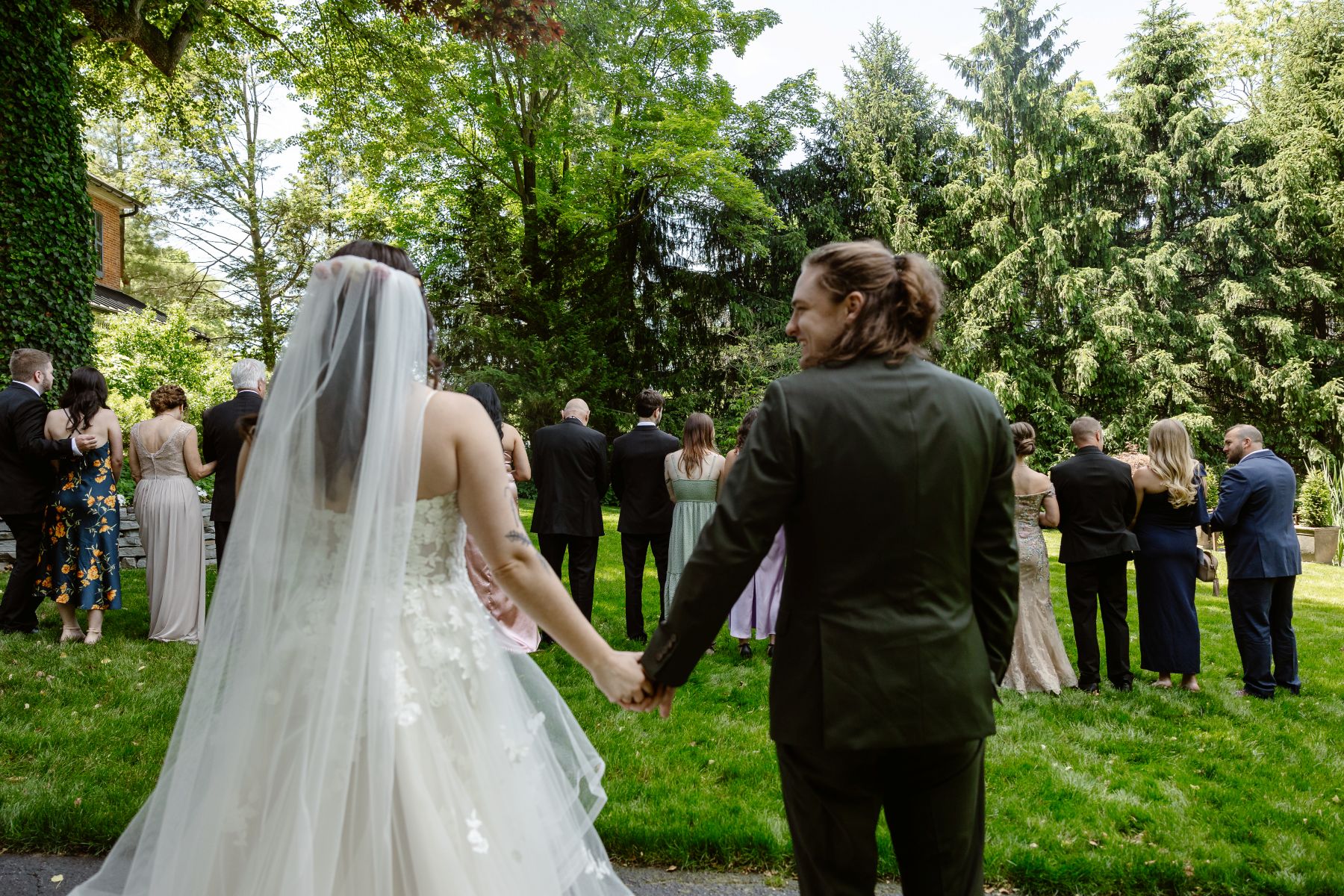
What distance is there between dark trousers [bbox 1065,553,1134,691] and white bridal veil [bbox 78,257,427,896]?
624cm

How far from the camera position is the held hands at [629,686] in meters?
2.42

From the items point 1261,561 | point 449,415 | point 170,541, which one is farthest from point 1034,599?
point 170,541

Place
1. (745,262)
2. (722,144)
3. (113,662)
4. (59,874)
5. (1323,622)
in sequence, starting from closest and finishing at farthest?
(59,874)
(113,662)
(1323,622)
(722,144)
(745,262)

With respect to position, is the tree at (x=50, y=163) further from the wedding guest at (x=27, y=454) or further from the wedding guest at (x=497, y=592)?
the wedding guest at (x=497, y=592)

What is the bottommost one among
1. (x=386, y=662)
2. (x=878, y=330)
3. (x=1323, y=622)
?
(x=1323, y=622)

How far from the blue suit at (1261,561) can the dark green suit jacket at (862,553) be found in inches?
236

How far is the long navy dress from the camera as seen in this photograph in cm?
697

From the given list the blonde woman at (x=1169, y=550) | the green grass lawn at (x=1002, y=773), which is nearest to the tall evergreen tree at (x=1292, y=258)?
the green grass lawn at (x=1002, y=773)

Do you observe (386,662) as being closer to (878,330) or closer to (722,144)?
(878,330)

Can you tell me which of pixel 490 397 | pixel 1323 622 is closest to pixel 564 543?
pixel 490 397

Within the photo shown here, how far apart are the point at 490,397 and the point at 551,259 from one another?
16613mm

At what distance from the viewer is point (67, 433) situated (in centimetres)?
698

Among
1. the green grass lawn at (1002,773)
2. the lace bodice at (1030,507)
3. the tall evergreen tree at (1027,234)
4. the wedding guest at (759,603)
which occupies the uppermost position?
the tall evergreen tree at (1027,234)

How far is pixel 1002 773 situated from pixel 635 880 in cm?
247
